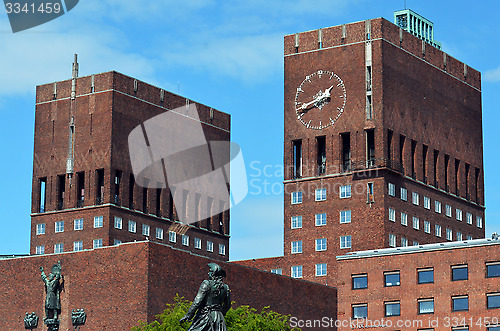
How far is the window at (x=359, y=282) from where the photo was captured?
115125 millimetres

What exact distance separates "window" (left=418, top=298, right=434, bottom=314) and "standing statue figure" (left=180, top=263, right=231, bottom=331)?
67456mm

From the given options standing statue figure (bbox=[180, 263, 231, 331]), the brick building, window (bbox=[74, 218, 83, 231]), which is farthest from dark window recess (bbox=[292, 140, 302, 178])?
standing statue figure (bbox=[180, 263, 231, 331])

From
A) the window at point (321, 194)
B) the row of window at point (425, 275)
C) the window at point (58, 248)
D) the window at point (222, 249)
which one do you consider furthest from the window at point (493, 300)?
the window at point (222, 249)

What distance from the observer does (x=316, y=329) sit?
127 metres

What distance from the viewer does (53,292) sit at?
11094cm

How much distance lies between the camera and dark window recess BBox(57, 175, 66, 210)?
157375mm

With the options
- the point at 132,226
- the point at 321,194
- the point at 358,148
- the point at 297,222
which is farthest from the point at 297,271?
the point at 132,226

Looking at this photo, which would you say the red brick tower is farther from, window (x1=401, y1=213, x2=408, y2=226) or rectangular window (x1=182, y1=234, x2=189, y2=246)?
window (x1=401, y1=213, x2=408, y2=226)

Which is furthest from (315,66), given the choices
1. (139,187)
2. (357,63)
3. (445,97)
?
(139,187)

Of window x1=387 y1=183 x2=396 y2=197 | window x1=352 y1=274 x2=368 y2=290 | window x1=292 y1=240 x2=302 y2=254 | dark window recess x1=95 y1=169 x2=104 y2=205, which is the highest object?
dark window recess x1=95 y1=169 x2=104 y2=205

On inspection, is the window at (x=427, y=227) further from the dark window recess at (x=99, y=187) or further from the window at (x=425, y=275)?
the dark window recess at (x=99, y=187)

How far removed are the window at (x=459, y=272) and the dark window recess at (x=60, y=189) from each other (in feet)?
209

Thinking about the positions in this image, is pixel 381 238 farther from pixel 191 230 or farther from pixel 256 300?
pixel 191 230

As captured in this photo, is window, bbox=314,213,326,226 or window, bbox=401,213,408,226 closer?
window, bbox=401,213,408,226
